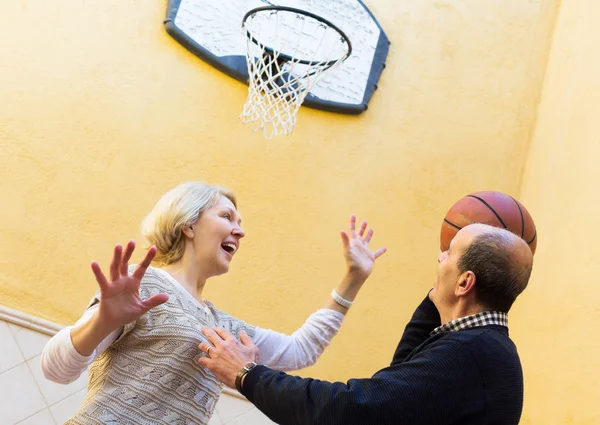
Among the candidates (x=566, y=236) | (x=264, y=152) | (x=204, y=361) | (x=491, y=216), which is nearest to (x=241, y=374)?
(x=204, y=361)

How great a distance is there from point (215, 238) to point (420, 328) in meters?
0.69

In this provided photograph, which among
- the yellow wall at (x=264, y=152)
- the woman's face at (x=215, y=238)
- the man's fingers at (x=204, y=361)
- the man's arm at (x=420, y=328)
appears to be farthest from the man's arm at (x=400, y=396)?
the yellow wall at (x=264, y=152)

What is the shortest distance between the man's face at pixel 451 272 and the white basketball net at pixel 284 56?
7.49ft

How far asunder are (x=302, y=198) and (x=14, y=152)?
1.63 m

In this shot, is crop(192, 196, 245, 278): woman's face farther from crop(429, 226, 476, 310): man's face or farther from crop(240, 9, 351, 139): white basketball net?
crop(240, 9, 351, 139): white basketball net

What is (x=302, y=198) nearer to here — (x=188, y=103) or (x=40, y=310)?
(x=188, y=103)

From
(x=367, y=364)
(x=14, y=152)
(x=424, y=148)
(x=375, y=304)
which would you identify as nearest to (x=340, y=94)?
(x=424, y=148)

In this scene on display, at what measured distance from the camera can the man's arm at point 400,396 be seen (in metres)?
1.56

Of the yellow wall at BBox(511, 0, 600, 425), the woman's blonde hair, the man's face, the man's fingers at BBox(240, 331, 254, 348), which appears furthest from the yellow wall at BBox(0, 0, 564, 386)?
the man's face

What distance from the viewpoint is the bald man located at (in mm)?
1568

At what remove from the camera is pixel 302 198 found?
4.22 metres

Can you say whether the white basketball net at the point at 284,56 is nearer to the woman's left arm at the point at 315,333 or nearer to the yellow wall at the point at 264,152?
the yellow wall at the point at 264,152

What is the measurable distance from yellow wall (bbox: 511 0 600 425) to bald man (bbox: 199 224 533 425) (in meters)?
1.86

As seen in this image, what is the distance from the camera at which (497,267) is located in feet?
5.69
